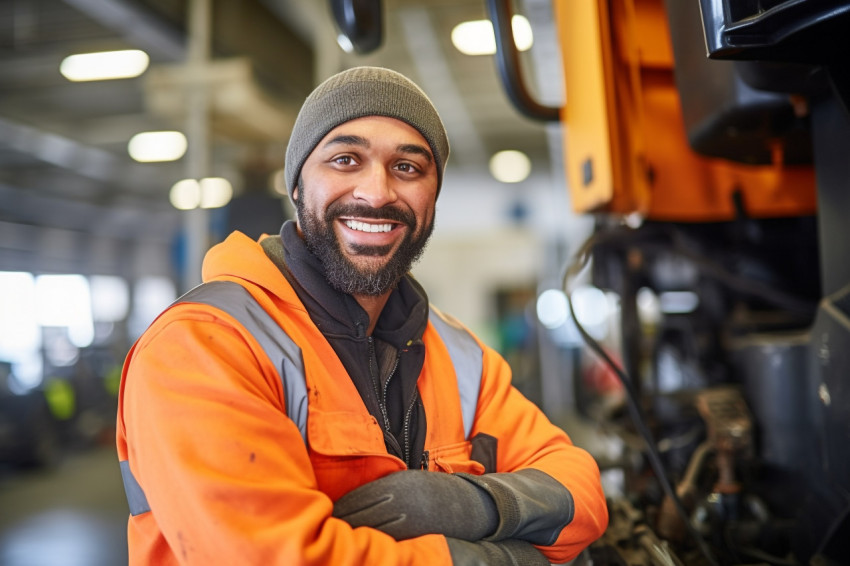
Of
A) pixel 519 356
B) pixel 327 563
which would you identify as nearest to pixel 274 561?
pixel 327 563

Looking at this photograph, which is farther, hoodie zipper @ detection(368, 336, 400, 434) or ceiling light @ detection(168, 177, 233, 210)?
ceiling light @ detection(168, 177, 233, 210)

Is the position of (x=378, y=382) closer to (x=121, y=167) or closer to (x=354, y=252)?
(x=354, y=252)

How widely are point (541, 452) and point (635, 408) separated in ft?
2.01

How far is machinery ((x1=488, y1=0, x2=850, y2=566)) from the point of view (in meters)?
1.47

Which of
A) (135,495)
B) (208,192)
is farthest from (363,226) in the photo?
(208,192)

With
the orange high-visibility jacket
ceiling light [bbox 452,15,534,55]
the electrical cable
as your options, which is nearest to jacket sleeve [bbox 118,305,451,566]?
the orange high-visibility jacket

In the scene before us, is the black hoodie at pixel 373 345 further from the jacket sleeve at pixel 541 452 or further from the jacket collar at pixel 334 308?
the jacket sleeve at pixel 541 452

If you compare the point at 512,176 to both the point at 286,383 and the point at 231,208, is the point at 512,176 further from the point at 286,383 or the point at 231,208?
the point at 286,383

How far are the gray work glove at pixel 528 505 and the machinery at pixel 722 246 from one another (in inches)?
14.6

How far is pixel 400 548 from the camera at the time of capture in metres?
0.98

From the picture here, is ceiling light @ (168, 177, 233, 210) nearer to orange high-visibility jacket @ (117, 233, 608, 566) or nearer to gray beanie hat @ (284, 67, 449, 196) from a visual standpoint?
gray beanie hat @ (284, 67, 449, 196)

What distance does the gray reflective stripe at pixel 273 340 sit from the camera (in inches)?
42.3

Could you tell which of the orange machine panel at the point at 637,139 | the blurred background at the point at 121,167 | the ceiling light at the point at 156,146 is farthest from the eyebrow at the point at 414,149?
the ceiling light at the point at 156,146

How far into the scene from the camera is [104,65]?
5.20 m
